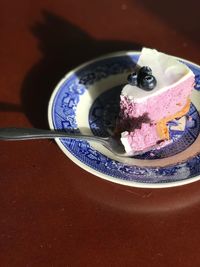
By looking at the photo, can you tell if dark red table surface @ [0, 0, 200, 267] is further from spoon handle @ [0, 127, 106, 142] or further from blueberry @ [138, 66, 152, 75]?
blueberry @ [138, 66, 152, 75]

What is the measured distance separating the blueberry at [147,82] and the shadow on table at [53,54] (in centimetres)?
17

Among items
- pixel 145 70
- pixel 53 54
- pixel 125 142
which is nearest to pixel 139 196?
pixel 125 142

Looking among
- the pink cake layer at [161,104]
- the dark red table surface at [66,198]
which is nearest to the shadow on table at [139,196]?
the dark red table surface at [66,198]

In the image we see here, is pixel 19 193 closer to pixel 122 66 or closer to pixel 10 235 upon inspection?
pixel 10 235

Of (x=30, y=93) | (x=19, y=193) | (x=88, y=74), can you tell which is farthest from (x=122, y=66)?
(x=19, y=193)

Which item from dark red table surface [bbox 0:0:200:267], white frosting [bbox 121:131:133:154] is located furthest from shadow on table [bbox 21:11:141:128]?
white frosting [bbox 121:131:133:154]

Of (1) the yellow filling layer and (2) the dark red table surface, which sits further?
(1) the yellow filling layer

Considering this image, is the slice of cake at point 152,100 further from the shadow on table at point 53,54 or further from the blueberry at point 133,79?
the shadow on table at point 53,54

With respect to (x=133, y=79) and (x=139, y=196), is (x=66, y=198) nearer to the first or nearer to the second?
(x=139, y=196)

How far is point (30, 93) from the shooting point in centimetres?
92

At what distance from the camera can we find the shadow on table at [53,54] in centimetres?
90

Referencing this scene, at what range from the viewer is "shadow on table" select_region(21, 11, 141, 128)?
895 millimetres

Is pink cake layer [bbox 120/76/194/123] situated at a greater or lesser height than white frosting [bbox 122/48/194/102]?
lesser

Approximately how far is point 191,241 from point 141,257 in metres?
Answer: 0.07
